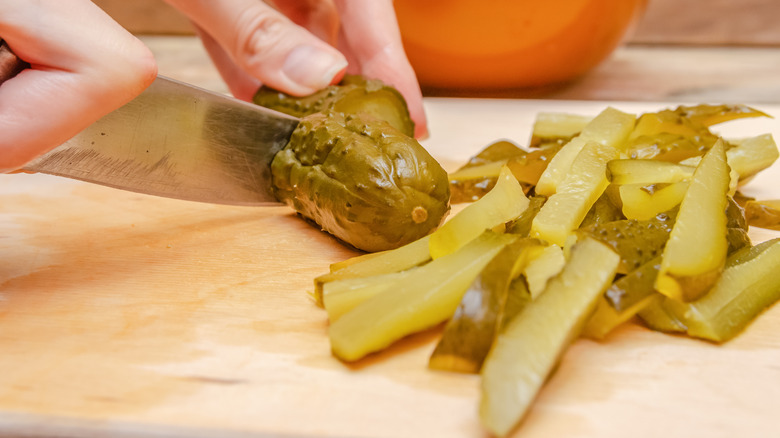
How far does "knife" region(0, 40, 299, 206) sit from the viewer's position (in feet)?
4.51

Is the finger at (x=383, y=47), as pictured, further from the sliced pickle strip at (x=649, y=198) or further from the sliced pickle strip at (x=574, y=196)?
the sliced pickle strip at (x=649, y=198)

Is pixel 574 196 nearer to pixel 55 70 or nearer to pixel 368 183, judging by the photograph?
pixel 368 183

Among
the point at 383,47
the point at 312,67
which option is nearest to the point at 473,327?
the point at 312,67

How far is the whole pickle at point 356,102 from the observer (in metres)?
1.80

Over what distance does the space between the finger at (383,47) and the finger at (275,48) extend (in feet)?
1.02

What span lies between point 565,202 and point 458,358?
0.47 meters

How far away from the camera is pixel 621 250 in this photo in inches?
45.0

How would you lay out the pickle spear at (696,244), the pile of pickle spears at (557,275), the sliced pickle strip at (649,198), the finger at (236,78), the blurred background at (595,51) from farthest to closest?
the blurred background at (595,51) < the finger at (236,78) < the sliced pickle strip at (649,198) < the pickle spear at (696,244) < the pile of pickle spears at (557,275)

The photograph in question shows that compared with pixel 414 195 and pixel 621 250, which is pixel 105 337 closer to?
pixel 414 195

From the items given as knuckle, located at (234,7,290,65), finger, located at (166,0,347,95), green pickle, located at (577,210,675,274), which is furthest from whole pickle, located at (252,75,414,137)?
green pickle, located at (577,210,675,274)

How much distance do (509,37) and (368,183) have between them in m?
1.54

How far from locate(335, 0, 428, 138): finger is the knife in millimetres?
638

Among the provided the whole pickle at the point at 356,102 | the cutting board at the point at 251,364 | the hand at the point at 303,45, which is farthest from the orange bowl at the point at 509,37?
the cutting board at the point at 251,364

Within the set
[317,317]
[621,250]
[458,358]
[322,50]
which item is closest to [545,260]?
[621,250]
